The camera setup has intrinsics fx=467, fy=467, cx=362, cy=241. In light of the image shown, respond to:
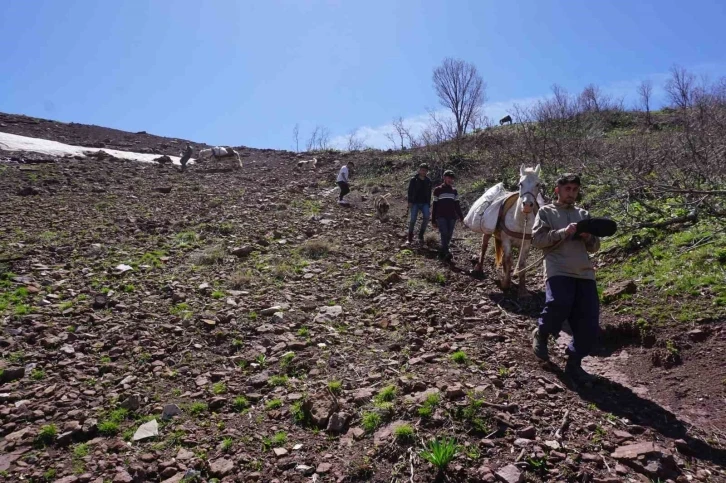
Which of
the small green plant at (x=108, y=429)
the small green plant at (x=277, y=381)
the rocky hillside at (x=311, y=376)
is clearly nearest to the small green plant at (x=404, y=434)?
the rocky hillside at (x=311, y=376)

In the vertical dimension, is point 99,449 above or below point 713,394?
below

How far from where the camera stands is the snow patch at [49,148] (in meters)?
17.3

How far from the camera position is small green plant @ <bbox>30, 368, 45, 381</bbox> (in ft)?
14.8

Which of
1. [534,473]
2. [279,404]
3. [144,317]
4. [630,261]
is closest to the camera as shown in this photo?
[534,473]

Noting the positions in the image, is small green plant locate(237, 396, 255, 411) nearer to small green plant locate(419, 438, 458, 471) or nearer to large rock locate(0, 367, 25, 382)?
small green plant locate(419, 438, 458, 471)

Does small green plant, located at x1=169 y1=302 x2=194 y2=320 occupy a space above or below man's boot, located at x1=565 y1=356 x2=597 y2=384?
below

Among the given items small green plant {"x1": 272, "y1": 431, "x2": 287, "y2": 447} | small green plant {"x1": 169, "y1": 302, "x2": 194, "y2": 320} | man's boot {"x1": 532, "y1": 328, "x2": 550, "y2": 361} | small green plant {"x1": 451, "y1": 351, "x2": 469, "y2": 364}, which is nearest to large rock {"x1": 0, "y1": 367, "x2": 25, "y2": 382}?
small green plant {"x1": 169, "y1": 302, "x2": 194, "y2": 320}

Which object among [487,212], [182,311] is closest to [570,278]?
[487,212]

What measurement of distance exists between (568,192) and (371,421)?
8.47 ft

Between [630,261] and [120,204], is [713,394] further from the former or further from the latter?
[120,204]

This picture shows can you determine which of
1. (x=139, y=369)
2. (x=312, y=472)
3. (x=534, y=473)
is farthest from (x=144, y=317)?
(x=534, y=473)

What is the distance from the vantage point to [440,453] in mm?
2895

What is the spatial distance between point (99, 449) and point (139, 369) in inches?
48.2

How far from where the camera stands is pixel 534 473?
2.87 metres
